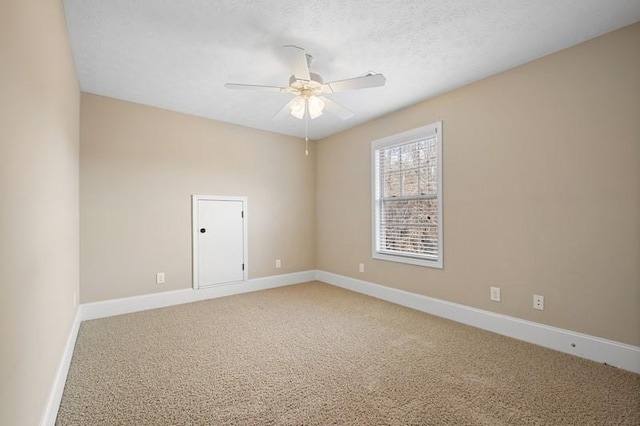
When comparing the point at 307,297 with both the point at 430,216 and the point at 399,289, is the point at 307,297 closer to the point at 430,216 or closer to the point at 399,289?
the point at 399,289

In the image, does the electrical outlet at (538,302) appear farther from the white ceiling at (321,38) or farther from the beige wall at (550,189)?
the white ceiling at (321,38)

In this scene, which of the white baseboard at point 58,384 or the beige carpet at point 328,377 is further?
the beige carpet at point 328,377

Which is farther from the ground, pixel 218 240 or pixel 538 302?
pixel 218 240

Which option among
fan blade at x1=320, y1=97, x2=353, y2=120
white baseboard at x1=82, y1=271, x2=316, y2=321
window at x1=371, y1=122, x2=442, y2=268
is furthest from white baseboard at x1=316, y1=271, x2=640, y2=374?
fan blade at x1=320, y1=97, x2=353, y2=120

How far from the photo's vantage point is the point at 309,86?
2430 millimetres

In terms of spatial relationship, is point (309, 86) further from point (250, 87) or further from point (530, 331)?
point (530, 331)

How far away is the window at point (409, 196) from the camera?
11.2 feet

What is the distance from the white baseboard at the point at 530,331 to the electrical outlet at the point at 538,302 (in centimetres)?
14

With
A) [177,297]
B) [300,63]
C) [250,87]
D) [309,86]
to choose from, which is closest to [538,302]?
[309,86]

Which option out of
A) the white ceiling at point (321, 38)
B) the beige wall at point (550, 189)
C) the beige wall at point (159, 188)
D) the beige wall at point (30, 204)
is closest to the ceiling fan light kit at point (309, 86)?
the white ceiling at point (321, 38)

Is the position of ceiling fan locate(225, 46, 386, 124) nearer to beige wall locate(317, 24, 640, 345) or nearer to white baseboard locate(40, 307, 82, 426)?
beige wall locate(317, 24, 640, 345)

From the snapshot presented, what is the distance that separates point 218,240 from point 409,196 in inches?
103

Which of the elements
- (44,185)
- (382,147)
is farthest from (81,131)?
(382,147)

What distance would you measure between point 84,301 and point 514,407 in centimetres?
394
